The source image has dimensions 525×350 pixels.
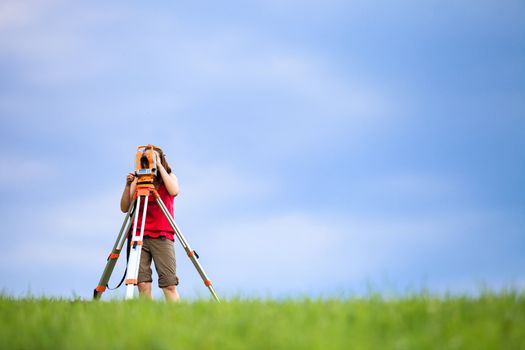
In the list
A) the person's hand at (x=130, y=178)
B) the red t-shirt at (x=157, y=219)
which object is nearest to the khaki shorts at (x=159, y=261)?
the red t-shirt at (x=157, y=219)

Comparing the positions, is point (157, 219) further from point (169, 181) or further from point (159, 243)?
point (169, 181)

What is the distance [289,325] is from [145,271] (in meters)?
5.22

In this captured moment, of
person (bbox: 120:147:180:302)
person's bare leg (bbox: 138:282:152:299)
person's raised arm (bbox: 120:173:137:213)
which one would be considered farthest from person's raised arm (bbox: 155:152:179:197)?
person's bare leg (bbox: 138:282:152:299)

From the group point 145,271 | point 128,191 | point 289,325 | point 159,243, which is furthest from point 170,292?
point 289,325

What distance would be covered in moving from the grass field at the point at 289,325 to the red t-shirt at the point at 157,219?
121 inches

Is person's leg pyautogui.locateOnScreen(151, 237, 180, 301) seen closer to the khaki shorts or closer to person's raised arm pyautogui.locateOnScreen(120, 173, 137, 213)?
the khaki shorts

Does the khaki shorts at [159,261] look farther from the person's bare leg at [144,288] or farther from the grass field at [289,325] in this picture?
the grass field at [289,325]

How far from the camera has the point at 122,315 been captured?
581 centimetres

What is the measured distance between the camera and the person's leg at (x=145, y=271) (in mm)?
9539

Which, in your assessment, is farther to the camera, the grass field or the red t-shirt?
the red t-shirt

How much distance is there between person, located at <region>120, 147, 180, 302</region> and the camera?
9555 mm

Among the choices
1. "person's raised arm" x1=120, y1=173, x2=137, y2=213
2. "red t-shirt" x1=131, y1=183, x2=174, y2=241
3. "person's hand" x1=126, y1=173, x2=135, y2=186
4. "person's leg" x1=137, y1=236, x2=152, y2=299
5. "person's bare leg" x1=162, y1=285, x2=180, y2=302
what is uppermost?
"person's hand" x1=126, y1=173, x2=135, y2=186

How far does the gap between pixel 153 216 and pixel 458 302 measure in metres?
5.64

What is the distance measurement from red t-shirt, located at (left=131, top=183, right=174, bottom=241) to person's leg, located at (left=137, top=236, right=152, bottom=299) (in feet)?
0.59
